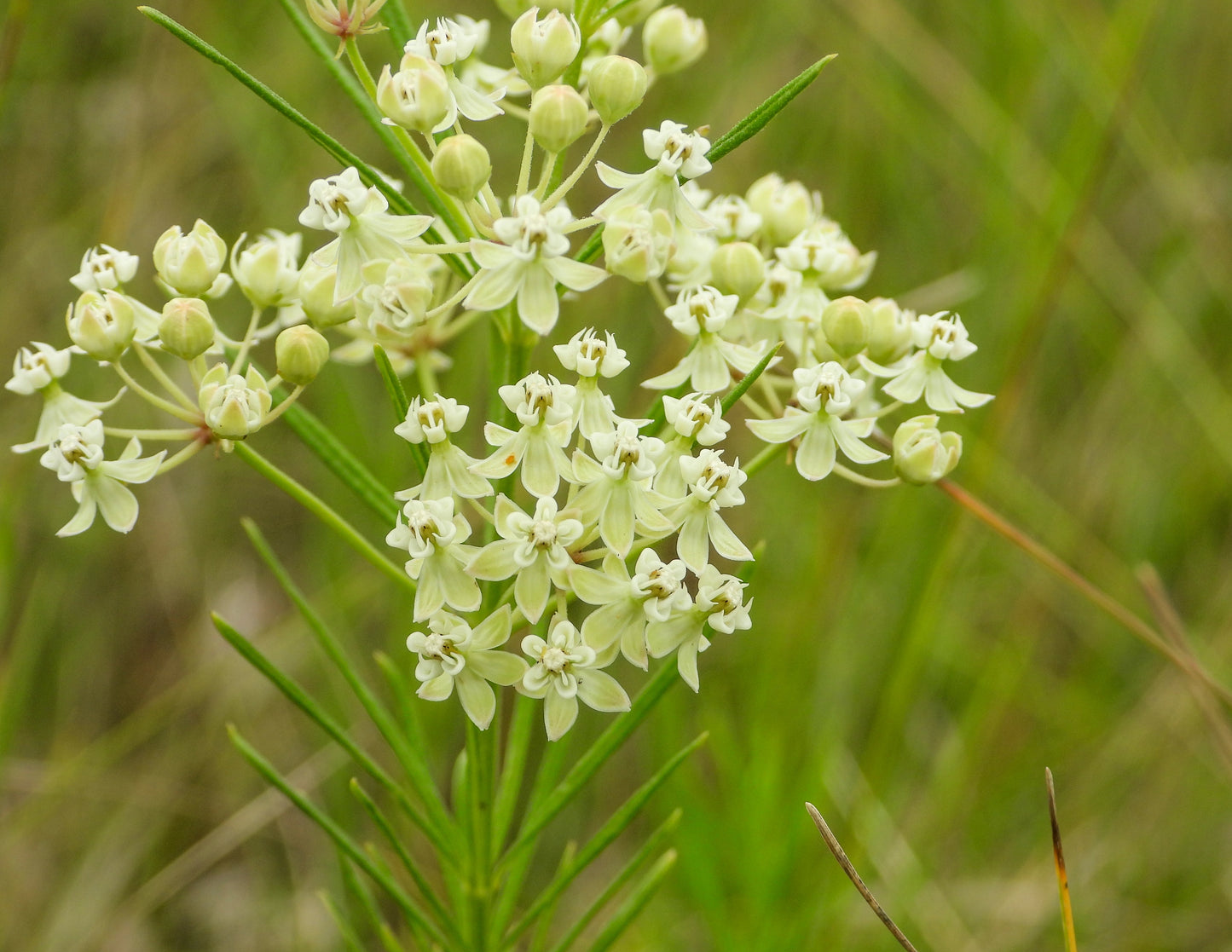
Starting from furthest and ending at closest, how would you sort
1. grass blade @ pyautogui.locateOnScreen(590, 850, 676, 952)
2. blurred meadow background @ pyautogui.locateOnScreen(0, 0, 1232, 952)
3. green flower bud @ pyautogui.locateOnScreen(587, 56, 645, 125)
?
blurred meadow background @ pyautogui.locateOnScreen(0, 0, 1232, 952) < grass blade @ pyautogui.locateOnScreen(590, 850, 676, 952) < green flower bud @ pyautogui.locateOnScreen(587, 56, 645, 125)

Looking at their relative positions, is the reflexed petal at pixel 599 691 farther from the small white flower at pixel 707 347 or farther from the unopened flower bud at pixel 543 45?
the unopened flower bud at pixel 543 45

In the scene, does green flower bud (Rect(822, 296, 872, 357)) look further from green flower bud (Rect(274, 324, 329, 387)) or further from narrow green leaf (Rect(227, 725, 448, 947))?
narrow green leaf (Rect(227, 725, 448, 947))

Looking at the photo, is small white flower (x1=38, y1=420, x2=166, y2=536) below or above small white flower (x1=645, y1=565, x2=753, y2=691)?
below

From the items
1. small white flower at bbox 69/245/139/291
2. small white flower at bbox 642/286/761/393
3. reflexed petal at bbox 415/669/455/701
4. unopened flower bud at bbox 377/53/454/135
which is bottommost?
reflexed petal at bbox 415/669/455/701

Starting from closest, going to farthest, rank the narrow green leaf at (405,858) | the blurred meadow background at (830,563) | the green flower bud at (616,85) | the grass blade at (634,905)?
1. the green flower bud at (616,85)
2. the narrow green leaf at (405,858)
3. the grass blade at (634,905)
4. the blurred meadow background at (830,563)

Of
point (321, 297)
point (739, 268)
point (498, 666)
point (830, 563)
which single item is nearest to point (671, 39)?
point (739, 268)

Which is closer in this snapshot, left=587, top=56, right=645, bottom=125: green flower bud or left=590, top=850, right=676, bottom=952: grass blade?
left=587, top=56, right=645, bottom=125: green flower bud

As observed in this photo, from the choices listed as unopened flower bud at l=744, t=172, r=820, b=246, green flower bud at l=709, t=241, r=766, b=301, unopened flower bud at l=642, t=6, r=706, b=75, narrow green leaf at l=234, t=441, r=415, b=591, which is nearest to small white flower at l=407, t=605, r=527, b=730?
narrow green leaf at l=234, t=441, r=415, b=591

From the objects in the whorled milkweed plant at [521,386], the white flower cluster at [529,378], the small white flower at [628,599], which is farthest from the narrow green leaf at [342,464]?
the small white flower at [628,599]
